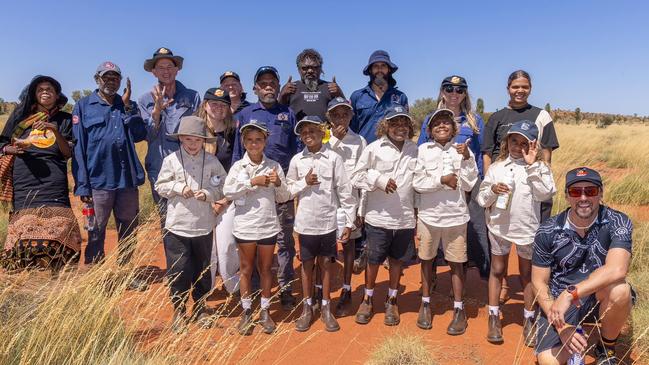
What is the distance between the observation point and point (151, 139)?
5398 millimetres

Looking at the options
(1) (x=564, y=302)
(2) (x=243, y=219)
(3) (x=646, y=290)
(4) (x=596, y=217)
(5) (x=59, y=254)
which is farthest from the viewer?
(5) (x=59, y=254)

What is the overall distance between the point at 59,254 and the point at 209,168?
2078 millimetres

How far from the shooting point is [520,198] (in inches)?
166

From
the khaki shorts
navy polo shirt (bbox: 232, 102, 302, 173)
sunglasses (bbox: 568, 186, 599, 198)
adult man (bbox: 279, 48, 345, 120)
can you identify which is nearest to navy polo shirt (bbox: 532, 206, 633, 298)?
sunglasses (bbox: 568, 186, 599, 198)

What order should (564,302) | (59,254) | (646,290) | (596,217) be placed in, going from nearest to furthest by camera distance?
1. (564,302)
2. (596,217)
3. (646,290)
4. (59,254)

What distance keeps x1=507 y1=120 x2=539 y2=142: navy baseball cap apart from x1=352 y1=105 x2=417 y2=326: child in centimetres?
94

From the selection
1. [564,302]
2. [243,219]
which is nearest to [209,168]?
[243,219]

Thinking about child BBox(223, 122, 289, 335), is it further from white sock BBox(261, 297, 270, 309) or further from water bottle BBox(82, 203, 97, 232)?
water bottle BBox(82, 203, 97, 232)

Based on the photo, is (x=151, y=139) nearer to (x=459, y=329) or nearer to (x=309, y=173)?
(x=309, y=173)

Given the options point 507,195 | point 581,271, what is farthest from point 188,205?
point 581,271

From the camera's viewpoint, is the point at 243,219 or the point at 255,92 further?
the point at 255,92

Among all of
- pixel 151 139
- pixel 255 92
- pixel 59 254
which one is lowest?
pixel 59 254

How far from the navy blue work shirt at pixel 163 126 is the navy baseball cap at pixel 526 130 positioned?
11.3 feet

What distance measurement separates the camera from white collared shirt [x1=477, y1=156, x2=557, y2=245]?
410 cm
